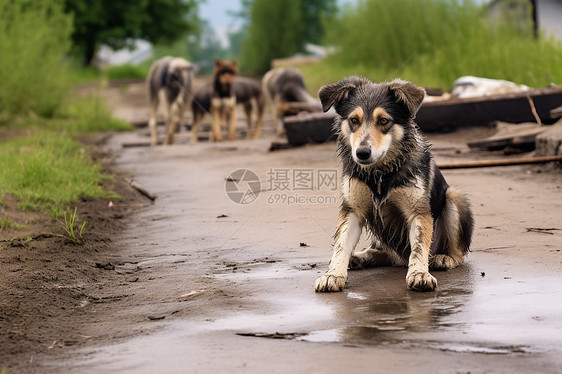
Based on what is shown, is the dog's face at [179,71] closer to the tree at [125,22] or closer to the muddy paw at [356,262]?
the muddy paw at [356,262]

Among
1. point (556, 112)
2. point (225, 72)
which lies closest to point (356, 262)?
point (556, 112)

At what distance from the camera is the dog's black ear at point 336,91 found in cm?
568

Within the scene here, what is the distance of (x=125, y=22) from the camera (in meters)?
46.5

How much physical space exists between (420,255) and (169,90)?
1426 cm

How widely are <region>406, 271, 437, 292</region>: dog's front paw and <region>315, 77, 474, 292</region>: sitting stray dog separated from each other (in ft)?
0.42

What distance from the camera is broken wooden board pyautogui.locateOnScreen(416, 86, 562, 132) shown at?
12.6 m

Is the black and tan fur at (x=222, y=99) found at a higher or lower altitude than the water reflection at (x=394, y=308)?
higher

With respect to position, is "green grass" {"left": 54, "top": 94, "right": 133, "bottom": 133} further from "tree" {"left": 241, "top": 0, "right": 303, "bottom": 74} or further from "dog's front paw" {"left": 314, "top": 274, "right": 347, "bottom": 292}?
"tree" {"left": 241, "top": 0, "right": 303, "bottom": 74}

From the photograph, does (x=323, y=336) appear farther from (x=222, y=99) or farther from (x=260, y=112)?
(x=260, y=112)

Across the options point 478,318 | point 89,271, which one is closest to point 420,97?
point 478,318

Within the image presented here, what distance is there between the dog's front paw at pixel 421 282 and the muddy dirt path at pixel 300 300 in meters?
0.06

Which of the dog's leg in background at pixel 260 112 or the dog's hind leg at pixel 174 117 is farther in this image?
the dog's leg in background at pixel 260 112

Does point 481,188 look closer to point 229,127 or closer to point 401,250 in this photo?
point 401,250

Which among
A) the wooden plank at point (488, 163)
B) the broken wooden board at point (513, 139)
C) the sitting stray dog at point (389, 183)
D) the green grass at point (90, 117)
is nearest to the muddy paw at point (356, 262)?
the sitting stray dog at point (389, 183)
